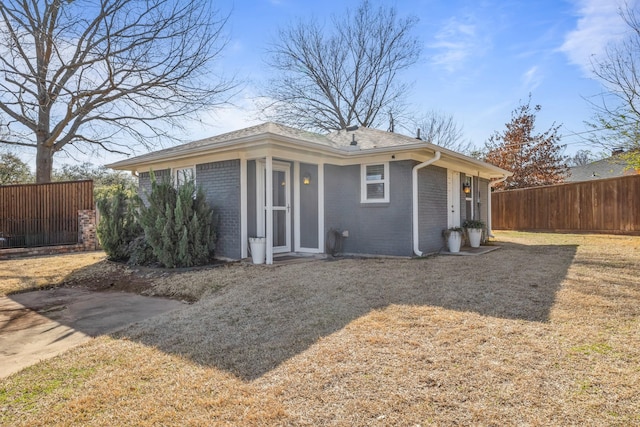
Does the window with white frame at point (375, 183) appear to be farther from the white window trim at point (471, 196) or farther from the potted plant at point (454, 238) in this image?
the white window trim at point (471, 196)

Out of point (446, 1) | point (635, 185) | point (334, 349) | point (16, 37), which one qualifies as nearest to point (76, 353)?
point (334, 349)

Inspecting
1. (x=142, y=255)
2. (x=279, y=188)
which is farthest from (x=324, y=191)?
(x=142, y=255)

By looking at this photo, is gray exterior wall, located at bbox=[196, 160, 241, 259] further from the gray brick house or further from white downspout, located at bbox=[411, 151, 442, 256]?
white downspout, located at bbox=[411, 151, 442, 256]

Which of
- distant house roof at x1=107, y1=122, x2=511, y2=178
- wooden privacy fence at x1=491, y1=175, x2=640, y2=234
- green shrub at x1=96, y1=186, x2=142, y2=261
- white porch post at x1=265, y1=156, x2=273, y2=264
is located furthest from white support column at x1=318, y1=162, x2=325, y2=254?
wooden privacy fence at x1=491, y1=175, x2=640, y2=234

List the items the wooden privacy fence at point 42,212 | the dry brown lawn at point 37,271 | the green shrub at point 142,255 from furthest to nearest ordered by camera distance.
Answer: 1. the wooden privacy fence at point 42,212
2. the green shrub at point 142,255
3. the dry brown lawn at point 37,271

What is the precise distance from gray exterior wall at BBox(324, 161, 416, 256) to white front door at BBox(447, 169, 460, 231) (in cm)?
217

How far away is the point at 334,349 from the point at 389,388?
2.35 ft

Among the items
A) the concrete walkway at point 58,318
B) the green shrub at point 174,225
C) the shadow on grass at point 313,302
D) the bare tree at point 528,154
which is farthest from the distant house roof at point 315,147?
the bare tree at point 528,154

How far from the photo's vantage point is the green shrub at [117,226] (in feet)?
28.1

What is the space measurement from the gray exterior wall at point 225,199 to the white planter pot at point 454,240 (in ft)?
16.2

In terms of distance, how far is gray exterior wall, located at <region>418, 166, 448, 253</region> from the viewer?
838 cm

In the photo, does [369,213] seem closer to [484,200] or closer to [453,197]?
[453,197]

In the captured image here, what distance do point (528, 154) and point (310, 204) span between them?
18.1m

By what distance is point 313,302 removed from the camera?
14.8 ft
